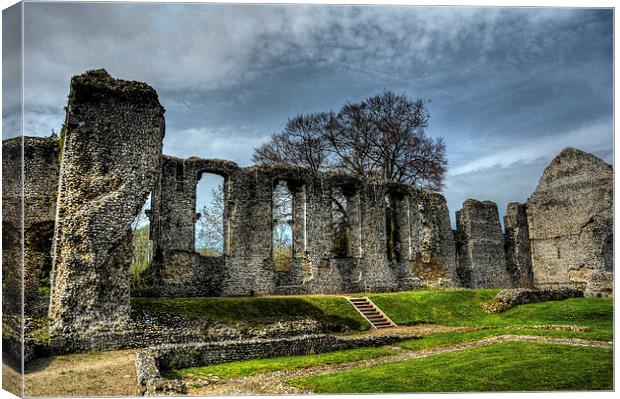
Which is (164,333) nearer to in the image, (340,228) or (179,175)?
(179,175)

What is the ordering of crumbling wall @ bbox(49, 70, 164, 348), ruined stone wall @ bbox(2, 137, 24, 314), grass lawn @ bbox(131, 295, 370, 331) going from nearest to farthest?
1. ruined stone wall @ bbox(2, 137, 24, 314)
2. crumbling wall @ bbox(49, 70, 164, 348)
3. grass lawn @ bbox(131, 295, 370, 331)

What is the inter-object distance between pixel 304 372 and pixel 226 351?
8.72 feet

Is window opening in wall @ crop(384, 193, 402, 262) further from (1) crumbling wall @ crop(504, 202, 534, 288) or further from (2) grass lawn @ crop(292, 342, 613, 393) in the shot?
(2) grass lawn @ crop(292, 342, 613, 393)

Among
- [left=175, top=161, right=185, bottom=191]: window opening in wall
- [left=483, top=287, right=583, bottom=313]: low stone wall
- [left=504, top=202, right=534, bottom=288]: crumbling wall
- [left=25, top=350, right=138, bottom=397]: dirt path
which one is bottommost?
[left=25, top=350, right=138, bottom=397]: dirt path

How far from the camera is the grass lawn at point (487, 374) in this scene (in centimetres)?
967

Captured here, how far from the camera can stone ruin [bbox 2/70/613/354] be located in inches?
587

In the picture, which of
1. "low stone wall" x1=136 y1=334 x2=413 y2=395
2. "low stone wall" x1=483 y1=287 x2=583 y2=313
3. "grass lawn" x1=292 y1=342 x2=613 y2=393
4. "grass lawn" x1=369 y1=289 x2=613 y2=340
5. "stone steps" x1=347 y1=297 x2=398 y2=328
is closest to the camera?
"grass lawn" x1=292 y1=342 x2=613 y2=393

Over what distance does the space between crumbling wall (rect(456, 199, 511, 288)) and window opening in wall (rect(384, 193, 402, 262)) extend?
5.43 meters

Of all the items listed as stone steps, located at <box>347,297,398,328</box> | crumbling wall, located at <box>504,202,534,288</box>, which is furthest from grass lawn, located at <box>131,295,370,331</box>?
Result: crumbling wall, located at <box>504,202,534,288</box>

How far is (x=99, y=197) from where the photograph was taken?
50.7 ft

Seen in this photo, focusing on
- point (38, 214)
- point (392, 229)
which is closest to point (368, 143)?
point (392, 229)

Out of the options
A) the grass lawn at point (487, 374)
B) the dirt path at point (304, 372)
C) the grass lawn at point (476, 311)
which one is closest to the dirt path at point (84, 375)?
the dirt path at point (304, 372)

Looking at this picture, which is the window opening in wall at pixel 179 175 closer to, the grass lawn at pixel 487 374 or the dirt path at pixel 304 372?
the dirt path at pixel 304 372

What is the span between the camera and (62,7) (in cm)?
1013
